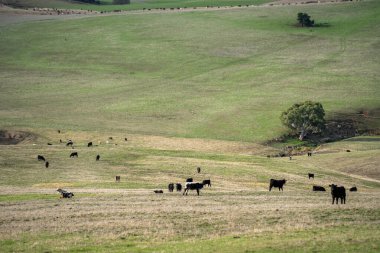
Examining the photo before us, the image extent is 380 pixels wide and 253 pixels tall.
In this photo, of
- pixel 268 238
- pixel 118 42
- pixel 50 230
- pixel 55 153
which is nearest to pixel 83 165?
pixel 55 153

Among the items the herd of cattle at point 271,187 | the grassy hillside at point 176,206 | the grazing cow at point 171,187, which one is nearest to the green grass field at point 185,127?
the grassy hillside at point 176,206

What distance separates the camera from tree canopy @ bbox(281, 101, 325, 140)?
86375 mm

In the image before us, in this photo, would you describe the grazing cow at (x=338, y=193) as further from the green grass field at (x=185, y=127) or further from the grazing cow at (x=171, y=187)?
the grazing cow at (x=171, y=187)

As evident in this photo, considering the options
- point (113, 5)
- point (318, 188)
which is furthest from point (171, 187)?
point (113, 5)

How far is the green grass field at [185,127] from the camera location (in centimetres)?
3039

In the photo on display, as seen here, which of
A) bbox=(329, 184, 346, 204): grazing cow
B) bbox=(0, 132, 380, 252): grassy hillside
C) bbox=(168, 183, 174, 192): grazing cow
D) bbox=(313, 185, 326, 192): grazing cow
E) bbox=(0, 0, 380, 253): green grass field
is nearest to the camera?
bbox=(0, 132, 380, 252): grassy hillside

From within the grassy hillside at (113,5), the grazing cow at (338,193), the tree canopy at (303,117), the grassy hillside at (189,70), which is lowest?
the grazing cow at (338,193)

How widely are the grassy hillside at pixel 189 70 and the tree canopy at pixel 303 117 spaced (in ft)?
7.07

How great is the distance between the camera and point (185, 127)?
9062 cm

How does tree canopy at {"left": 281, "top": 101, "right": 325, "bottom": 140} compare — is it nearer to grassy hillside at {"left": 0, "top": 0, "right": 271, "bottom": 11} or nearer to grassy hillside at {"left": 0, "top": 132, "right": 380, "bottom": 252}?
grassy hillside at {"left": 0, "top": 132, "right": 380, "bottom": 252}

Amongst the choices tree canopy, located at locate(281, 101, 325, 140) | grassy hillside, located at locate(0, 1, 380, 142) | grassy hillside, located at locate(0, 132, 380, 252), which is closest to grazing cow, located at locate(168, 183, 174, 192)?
grassy hillside, located at locate(0, 132, 380, 252)

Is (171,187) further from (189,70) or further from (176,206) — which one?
(189,70)

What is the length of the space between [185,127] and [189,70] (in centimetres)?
3464

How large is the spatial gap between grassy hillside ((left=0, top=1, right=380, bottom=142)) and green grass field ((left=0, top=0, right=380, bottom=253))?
14.6 inches
